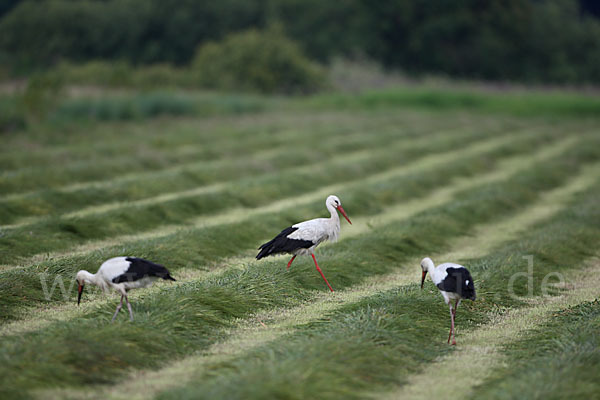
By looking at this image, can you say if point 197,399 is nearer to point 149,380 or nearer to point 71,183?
point 149,380

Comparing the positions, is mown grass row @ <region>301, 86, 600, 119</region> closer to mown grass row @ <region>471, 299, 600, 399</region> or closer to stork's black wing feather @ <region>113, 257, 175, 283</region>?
mown grass row @ <region>471, 299, 600, 399</region>

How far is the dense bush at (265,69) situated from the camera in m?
43.5

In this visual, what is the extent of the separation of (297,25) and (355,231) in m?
55.5

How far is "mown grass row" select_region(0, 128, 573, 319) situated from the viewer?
27.9 ft

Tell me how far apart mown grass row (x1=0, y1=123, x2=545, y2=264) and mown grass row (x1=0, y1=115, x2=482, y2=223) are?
695mm

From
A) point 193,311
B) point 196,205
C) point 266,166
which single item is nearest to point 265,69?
point 266,166

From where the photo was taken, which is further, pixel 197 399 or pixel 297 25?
pixel 297 25

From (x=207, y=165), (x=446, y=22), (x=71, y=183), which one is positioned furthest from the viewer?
(x=446, y=22)

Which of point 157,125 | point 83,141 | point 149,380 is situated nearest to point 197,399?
point 149,380

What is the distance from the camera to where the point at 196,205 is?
1457 centimetres

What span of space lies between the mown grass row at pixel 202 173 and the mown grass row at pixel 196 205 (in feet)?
2.28

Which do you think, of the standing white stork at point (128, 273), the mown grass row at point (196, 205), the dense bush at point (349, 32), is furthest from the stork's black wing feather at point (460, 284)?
the dense bush at point (349, 32)

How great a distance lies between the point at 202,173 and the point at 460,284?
1143 centimetres

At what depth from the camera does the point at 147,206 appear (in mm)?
13750
